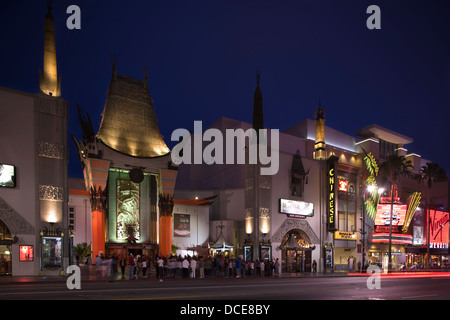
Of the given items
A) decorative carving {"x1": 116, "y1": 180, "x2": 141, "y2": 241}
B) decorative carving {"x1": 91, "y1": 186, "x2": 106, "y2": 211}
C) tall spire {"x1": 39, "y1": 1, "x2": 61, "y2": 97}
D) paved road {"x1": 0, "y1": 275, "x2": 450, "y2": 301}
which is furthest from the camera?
decorative carving {"x1": 116, "y1": 180, "x2": 141, "y2": 241}

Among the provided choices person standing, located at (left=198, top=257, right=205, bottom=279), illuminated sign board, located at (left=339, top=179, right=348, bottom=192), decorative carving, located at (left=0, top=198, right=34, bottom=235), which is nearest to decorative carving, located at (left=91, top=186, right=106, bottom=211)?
decorative carving, located at (left=0, top=198, right=34, bottom=235)

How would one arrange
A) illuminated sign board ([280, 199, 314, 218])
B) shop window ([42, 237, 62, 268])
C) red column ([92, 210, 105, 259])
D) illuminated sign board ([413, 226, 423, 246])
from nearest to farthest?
shop window ([42, 237, 62, 268]) → red column ([92, 210, 105, 259]) → illuminated sign board ([280, 199, 314, 218]) → illuminated sign board ([413, 226, 423, 246])

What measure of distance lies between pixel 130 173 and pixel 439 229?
48.9 metres

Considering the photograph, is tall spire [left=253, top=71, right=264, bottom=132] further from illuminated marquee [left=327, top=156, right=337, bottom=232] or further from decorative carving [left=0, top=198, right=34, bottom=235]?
decorative carving [left=0, top=198, right=34, bottom=235]

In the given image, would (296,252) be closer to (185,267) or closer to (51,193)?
(185,267)

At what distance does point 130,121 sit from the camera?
46.8 metres

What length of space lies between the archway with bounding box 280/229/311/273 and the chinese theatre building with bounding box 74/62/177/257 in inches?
460

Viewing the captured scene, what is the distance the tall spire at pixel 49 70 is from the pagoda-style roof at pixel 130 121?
987 centimetres

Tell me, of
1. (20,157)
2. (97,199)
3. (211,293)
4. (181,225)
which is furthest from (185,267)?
(181,225)

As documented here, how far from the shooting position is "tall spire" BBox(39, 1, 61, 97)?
34.2 meters

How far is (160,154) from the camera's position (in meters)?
47.6
